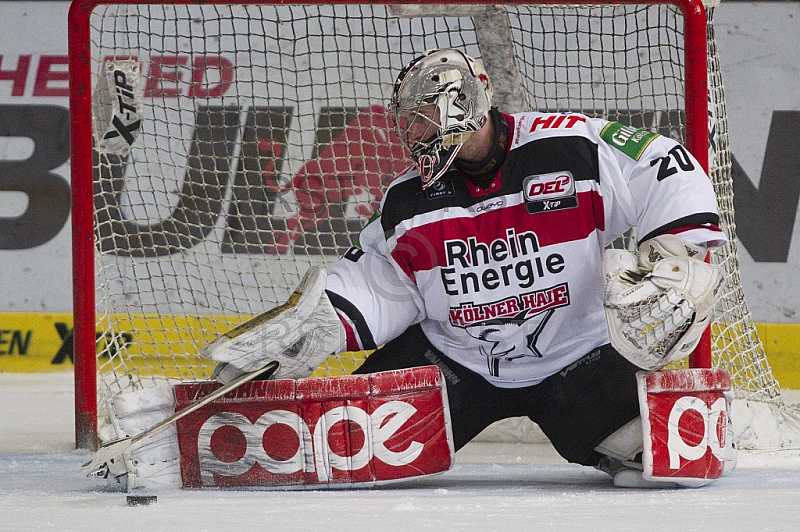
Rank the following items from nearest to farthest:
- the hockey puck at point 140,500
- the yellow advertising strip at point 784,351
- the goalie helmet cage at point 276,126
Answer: the hockey puck at point 140,500 < the goalie helmet cage at point 276,126 < the yellow advertising strip at point 784,351

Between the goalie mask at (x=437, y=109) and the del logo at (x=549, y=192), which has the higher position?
the goalie mask at (x=437, y=109)

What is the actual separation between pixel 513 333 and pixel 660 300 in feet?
1.28

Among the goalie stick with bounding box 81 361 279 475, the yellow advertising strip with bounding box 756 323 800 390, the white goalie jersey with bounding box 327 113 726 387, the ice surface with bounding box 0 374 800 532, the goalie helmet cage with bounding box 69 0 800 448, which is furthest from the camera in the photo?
the yellow advertising strip with bounding box 756 323 800 390

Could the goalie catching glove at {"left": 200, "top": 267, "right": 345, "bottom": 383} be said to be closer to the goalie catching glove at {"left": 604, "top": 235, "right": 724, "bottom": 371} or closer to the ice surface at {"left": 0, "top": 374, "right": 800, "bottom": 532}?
the ice surface at {"left": 0, "top": 374, "right": 800, "bottom": 532}

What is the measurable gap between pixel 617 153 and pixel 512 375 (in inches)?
21.0

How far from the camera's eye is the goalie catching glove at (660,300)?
1.79 meters

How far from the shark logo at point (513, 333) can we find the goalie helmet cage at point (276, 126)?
0.62 metres

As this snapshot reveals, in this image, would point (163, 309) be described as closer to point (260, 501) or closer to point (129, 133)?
point (129, 133)

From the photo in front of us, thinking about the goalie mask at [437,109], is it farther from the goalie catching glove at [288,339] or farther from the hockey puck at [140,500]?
the hockey puck at [140,500]

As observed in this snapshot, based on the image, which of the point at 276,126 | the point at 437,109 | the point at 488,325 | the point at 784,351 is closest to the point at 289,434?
the point at 488,325

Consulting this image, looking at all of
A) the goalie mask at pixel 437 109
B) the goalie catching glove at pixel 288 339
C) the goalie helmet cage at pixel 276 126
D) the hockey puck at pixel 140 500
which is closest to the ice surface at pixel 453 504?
the hockey puck at pixel 140 500

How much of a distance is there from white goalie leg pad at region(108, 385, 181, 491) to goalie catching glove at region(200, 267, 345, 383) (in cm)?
14

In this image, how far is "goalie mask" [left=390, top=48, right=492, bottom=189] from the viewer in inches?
78.2

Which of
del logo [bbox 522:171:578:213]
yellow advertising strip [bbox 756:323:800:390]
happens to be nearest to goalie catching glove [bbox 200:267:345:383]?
del logo [bbox 522:171:578:213]
